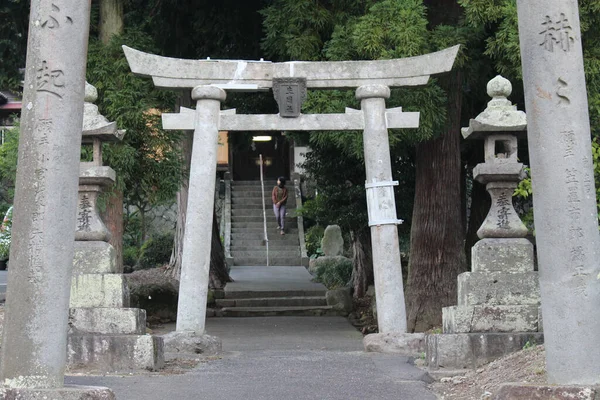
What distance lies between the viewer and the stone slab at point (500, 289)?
30.4 ft

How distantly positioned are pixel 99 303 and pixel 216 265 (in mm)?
11555

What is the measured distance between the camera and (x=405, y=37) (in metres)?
12.5

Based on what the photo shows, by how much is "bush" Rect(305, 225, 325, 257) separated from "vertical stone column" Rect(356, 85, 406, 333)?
16424mm

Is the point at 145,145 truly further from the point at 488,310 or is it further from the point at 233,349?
the point at 488,310

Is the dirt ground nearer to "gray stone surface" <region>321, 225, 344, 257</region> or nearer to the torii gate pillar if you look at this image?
the torii gate pillar

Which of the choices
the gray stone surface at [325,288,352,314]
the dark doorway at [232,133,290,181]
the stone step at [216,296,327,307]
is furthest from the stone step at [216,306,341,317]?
the dark doorway at [232,133,290,181]

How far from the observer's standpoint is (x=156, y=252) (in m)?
26.2

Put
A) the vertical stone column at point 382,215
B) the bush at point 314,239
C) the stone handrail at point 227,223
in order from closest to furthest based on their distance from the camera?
the vertical stone column at point 382,215
the stone handrail at point 227,223
the bush at point 314,239

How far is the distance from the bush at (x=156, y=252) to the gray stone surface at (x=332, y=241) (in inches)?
167

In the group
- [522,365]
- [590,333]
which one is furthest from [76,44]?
[522,365]

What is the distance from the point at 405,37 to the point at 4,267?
Answer: 1887cm

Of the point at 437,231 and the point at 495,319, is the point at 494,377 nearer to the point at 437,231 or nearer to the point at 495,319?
the point at 495,319

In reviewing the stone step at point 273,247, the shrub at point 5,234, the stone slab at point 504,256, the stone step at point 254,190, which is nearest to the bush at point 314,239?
the stone step at point 273,247

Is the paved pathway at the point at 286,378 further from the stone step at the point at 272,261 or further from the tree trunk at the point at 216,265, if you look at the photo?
the stone step at the point at 272,261
